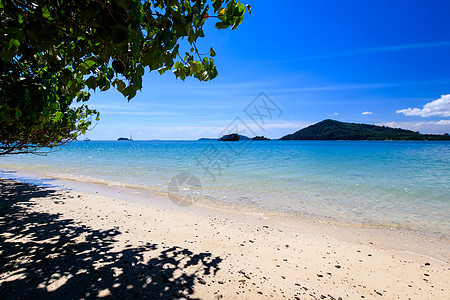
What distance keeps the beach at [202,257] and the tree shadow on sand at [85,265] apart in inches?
0.7

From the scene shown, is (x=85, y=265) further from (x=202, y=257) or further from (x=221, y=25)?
(x=221, y=25)

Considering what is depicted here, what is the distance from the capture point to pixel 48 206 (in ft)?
29.0

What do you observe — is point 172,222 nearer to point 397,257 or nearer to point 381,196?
point 397,257

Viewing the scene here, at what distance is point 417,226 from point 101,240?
455 inches

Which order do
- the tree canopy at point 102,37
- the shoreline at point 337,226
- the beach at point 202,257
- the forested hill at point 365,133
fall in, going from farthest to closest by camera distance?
1. the forested hill at point 365,133
2. the shoreline at point 337,226
3. the beach at point 202,257
4. the tree canopy at point 102,37

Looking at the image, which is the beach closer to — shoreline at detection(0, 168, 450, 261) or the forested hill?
shoreline at detection(0, 168, 450, 261)

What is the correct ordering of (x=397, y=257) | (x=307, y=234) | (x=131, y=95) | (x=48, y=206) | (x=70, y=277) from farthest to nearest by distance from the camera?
(x=48, y=206)
(x=307, y=234)
(x=397, y=257)
(x=70, y=277)
(x=131, y=95)

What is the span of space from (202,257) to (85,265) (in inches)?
95.3

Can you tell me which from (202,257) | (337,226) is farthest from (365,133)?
(202,257)

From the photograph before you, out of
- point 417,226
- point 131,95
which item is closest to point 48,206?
point 131,95

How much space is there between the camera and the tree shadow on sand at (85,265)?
3730 millimetres

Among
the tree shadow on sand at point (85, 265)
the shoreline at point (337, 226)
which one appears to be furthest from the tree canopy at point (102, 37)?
the shoreline at point (337, 226)

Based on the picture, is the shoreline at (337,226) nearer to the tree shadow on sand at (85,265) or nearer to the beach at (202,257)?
the beach at (202,257)

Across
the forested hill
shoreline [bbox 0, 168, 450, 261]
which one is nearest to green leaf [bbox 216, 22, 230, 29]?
shoreline [bbox 0, 168, 450, 261]
